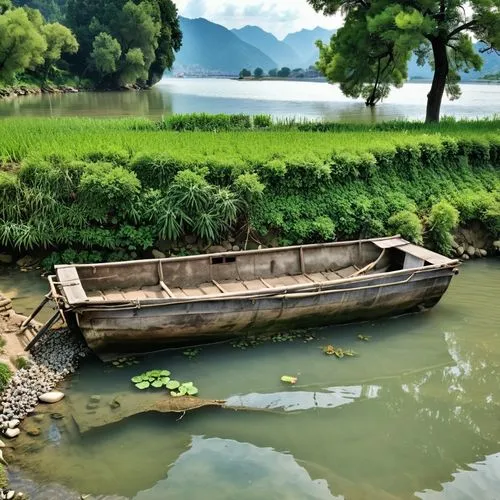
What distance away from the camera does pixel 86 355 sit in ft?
22.5

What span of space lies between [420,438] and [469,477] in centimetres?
65

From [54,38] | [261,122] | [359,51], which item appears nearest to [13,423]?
[261,122]

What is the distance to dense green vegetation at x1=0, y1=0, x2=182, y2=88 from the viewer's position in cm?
4975

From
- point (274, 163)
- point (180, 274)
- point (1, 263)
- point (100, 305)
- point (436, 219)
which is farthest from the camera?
point (436, 219)

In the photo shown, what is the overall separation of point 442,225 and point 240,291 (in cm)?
550

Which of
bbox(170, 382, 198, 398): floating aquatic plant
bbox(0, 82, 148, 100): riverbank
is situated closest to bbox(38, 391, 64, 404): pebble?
bbox(170, 382, 198, 398): floating aquatic plant

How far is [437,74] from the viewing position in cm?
1905

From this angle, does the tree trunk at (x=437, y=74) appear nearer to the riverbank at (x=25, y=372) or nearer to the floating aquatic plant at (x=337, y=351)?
the floating aquatic plant at (x=337, y=351)

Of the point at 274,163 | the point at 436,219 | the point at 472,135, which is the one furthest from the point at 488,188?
the point at 274,163

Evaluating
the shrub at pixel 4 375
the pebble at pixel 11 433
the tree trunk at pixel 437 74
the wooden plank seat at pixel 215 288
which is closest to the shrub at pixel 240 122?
the tree trunk at pixel 437 74

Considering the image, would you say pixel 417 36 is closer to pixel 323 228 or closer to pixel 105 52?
pixel 323 228

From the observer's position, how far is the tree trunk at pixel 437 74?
1839 centimetres

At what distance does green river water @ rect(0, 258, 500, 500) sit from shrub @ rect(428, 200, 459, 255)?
3219 millimetres

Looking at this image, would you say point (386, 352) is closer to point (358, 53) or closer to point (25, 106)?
point (358, 53)
